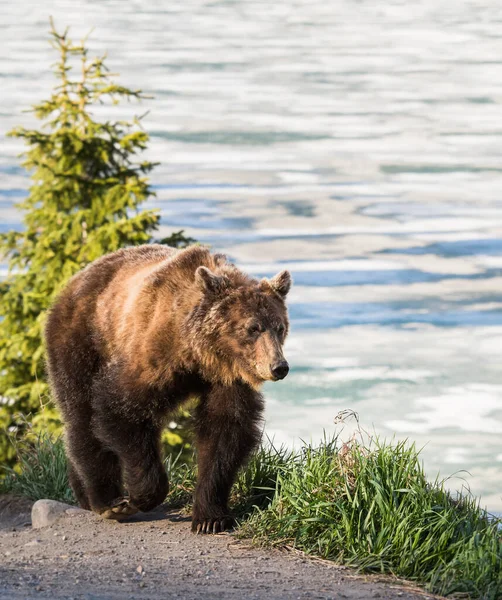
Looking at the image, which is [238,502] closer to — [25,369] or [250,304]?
[250,304]

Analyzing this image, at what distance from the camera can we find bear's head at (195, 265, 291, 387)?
672cm

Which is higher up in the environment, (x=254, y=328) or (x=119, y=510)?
(x=254, y=328)

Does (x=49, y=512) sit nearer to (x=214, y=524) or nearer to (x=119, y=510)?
(x=119, y=510)

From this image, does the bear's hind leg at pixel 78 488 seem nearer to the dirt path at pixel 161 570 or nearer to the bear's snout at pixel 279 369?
the dirt path at pixel 161 570

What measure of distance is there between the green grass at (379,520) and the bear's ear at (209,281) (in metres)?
1.46

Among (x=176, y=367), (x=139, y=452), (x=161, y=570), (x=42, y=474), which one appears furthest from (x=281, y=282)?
(x=42, y=474)

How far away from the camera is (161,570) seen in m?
6.32

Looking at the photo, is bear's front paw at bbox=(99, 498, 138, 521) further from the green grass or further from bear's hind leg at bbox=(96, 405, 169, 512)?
the green grass

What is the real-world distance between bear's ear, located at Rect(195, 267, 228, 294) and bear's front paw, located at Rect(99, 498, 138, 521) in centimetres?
188

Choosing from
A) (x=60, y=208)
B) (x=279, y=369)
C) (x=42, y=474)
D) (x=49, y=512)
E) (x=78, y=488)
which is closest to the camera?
(x=279, y=369)

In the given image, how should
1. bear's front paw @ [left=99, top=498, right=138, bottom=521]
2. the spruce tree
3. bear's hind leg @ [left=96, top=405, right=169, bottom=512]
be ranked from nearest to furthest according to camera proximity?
bear's hind leg @ [left=96, top=405, right=169, bottom=512] → bear's front paw @ [left=99, top=498, right=138, bottom=521] → the spruce tree

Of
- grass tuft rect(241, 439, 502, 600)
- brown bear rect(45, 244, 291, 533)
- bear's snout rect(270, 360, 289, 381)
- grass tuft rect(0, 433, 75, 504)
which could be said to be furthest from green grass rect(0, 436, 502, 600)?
grass tuft rect(0, 433, 75, 504)

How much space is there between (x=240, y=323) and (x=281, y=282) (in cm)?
47

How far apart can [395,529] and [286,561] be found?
2.51 feet
